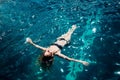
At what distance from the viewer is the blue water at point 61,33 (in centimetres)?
1191

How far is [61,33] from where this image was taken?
47.6ft

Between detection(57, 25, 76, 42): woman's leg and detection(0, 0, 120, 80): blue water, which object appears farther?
detection(57, 25, 76, 42): woman's leg

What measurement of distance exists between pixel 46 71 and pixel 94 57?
2.73 metres

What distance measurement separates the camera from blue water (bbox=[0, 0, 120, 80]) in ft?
39.1

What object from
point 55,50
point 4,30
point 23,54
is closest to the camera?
point 55,50

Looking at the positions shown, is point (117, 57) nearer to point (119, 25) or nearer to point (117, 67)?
point (117, 67)

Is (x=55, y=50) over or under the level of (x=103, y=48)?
over

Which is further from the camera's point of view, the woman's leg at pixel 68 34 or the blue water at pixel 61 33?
the woman's leg at pixel 68 34

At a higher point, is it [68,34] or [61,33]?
[68,34]

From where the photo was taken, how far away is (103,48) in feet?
42.6

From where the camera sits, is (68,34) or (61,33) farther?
(61,33)

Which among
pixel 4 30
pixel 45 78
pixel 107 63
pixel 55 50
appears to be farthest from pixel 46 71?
pixel 4 30

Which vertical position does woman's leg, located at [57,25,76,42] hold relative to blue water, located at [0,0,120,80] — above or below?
above

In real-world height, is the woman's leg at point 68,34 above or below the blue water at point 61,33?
above
